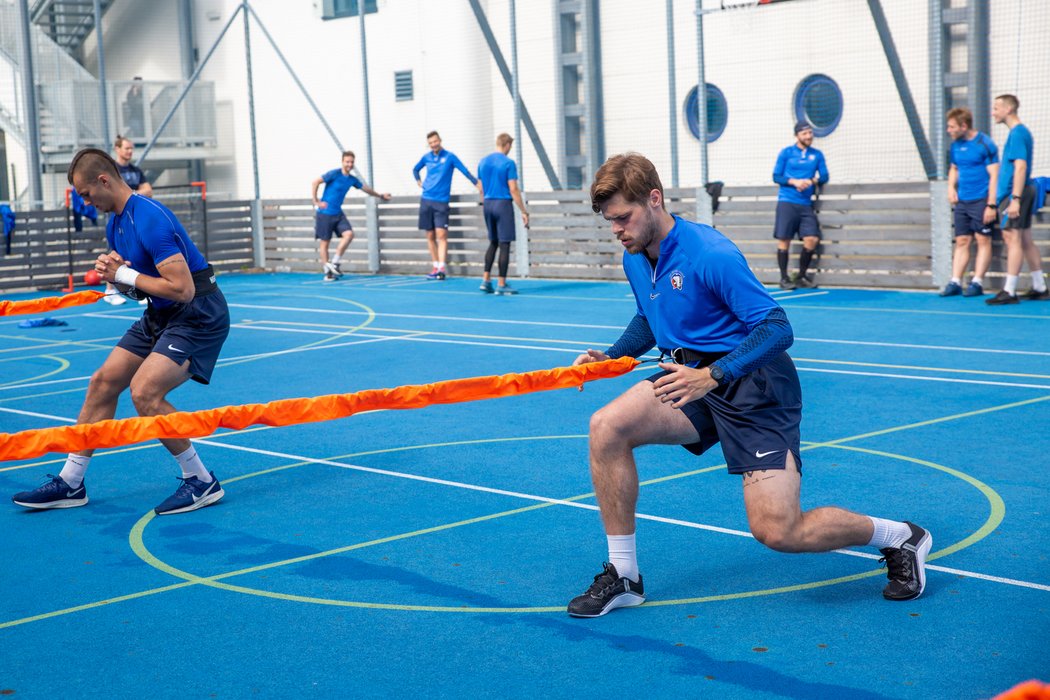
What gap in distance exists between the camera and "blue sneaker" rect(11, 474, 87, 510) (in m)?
6.89

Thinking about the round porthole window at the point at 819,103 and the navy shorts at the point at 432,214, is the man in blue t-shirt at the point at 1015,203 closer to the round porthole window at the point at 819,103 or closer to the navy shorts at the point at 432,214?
the round porthole window at the point at 819,103

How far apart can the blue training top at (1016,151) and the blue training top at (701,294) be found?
10.3 metres

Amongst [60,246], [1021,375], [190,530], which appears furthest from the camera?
[60,246]

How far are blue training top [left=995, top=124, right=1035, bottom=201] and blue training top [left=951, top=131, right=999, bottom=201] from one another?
282 millimetres

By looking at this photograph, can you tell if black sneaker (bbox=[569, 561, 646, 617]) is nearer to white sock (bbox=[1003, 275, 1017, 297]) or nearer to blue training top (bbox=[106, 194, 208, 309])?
blue training top (bbox=[106, 194, 208, 309])

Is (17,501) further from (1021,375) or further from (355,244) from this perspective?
(355,244)

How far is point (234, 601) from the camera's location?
17.1ft

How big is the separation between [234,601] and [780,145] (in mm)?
15452

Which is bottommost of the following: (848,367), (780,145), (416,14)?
(848,367)

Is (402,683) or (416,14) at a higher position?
(416,14)

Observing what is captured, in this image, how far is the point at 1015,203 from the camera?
14289 millimetres

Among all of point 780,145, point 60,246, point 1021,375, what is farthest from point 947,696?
point 60,246

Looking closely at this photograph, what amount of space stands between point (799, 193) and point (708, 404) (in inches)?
488

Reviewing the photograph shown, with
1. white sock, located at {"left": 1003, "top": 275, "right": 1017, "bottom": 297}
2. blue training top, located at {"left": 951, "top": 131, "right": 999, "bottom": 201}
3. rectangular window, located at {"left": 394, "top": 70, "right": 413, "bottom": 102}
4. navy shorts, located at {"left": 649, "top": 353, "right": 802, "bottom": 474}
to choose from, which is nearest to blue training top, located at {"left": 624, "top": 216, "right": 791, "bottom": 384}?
navy shorts, located at {"left": 649, "top": 353, "right": 802, "bottom": 474}
